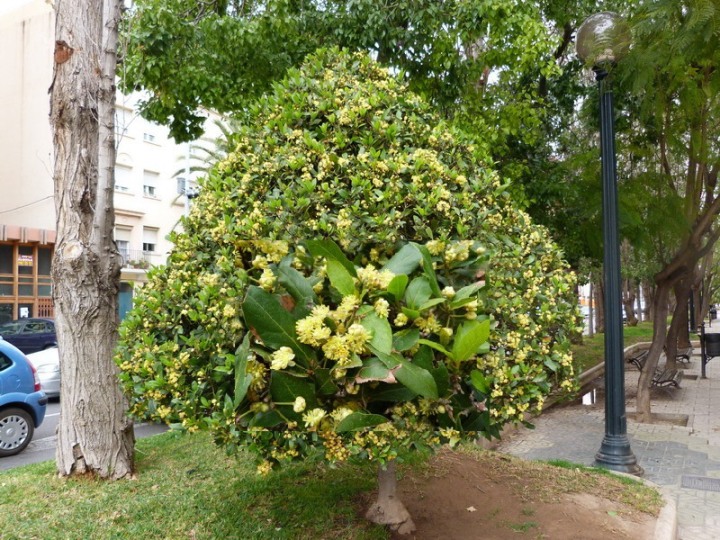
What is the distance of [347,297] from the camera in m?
2.57

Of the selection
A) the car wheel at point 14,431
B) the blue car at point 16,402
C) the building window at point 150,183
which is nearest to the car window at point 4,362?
the blue car at point 16,402

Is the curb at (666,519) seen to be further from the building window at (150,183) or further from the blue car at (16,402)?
the building window at (150,183)

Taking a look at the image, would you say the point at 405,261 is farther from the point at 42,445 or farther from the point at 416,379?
the point at 42,445

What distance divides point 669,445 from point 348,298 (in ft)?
23.5

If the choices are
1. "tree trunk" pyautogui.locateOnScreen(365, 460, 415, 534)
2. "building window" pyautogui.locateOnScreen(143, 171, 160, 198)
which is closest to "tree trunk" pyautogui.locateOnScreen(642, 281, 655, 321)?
"building window" pyautogui.locateOnScreen(143, 171, 160, 198)

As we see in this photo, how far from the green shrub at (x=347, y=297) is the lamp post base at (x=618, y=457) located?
353 cm

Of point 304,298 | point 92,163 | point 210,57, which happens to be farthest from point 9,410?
point 304,298

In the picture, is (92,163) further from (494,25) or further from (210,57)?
(494,25)

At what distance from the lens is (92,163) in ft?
17.3

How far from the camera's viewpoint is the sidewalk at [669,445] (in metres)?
5.69

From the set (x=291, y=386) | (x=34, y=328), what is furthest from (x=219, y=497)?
(x=34, y=328)

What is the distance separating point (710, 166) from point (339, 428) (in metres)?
9.68

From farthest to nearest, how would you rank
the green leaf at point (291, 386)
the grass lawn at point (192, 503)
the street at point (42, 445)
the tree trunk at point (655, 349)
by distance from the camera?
the tree trunk at point (655, 349) → the street at point (42, 445) → the grass lawn at point (192, 503) → the green leaf at point (291, 386)

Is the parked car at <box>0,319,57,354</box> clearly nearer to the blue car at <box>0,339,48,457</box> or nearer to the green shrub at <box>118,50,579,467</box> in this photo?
the blue car at <box>0,339,48,457</box>
